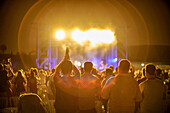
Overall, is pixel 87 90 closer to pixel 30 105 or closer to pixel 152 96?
pixel 30 105

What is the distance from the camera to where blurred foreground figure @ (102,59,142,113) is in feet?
11.8

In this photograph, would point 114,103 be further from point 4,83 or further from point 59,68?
point 4,83

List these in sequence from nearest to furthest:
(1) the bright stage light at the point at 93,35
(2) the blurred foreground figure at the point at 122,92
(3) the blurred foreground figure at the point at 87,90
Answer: (2) the blurred foreground figure at the point at 122,92
(3) the blurred foreground figure at the point at 87,90
(1) the bright stage light at the point at 93,35

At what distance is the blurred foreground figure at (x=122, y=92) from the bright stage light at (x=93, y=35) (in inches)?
566

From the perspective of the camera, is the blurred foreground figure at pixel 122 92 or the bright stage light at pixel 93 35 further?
the bright stage light at pixel 93 35

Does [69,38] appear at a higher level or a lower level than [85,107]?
higher

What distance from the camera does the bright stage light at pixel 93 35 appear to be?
18.0m

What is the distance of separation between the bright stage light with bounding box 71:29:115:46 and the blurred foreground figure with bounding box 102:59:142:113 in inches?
566

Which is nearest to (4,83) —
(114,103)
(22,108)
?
(22,108)

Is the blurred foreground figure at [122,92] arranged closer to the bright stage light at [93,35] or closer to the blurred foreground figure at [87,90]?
the blurred foreground figure at [87,90]

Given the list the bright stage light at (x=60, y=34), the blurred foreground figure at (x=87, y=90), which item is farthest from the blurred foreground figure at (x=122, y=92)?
the bright stage light at (x=60, y=34)

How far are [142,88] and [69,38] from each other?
1556 cm

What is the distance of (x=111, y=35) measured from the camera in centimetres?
1780

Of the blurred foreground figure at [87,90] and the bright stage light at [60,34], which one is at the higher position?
the bright stage light at [60,34]
